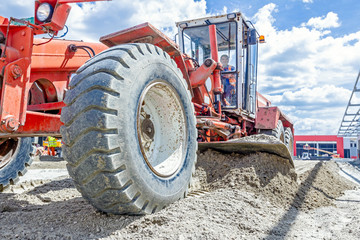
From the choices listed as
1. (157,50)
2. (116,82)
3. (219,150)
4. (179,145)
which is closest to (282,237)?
(179,145)

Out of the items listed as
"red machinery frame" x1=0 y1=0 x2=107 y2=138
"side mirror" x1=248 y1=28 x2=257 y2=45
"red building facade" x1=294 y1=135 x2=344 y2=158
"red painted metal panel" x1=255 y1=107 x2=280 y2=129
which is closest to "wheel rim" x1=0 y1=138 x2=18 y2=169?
"red machinery frame" x1=0 y1=0 x2=107 y2=138

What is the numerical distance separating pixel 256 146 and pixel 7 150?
335 centimetres

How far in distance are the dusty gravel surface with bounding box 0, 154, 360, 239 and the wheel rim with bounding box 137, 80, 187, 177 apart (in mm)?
476

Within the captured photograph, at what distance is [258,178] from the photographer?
3559mm

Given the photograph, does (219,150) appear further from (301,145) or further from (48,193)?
(301,145)

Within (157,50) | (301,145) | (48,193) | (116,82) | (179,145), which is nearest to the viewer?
(116,82)

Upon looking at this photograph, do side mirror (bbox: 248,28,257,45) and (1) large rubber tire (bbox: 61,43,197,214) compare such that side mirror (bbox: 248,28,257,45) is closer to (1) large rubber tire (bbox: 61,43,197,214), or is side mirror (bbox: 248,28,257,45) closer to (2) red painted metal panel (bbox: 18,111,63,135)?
(1) large rubber tire (bbox: 61,43,197,214)

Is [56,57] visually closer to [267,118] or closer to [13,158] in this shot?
[13,158]

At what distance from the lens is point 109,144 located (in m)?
1.96

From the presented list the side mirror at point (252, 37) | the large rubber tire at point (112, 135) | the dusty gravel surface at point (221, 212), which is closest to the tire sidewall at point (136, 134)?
the large rubber tire at point (112, 135)

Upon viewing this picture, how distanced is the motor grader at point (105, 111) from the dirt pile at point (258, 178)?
172 millimetres

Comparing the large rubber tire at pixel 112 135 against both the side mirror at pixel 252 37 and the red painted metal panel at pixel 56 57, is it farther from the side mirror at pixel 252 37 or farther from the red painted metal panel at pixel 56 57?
the side mirror at pixel 252 37

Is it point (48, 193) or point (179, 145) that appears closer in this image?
point (179, 145)

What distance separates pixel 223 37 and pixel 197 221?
5.19 m
